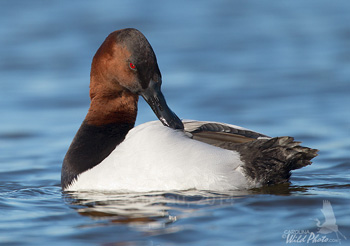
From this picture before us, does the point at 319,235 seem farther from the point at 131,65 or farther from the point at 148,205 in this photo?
the point at 131,65

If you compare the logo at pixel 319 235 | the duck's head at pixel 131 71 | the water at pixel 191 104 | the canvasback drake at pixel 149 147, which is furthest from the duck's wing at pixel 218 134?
the logo at pixel 319 235

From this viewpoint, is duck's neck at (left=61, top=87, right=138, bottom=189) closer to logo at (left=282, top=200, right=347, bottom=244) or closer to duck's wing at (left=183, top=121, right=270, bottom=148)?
duck's wing at (left=183, top=121, right=270, bottom=148)

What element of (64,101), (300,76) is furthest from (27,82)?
(300,76)

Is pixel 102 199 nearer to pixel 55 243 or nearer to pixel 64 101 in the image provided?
pixel 55 243

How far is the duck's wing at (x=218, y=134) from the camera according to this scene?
20.6 ft

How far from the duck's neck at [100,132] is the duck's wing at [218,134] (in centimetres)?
63

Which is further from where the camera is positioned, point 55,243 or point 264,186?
point 264,186

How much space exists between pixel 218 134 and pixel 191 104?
385 cm

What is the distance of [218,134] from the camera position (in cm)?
637

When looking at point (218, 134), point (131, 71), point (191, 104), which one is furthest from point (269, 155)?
point (191, 104)

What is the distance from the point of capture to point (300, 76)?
37.1 feet

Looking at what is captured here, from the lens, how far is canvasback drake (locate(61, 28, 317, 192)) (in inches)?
236

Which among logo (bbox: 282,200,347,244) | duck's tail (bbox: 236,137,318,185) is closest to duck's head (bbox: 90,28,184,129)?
duck's tail (bbox: 236,137,318,185)

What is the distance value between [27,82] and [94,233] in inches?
259
